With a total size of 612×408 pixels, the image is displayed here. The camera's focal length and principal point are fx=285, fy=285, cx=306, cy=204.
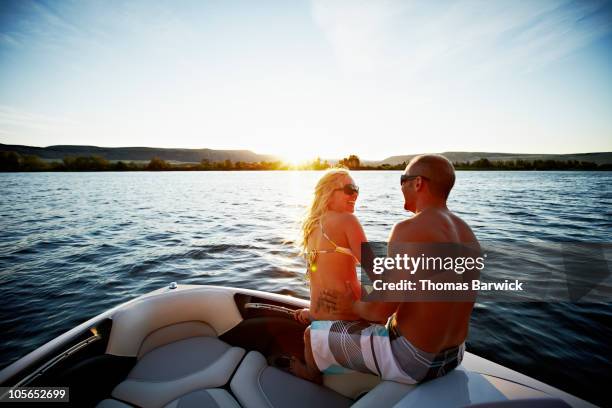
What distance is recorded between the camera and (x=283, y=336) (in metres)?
3.47

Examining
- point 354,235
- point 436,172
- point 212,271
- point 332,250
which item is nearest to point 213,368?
point 332,250

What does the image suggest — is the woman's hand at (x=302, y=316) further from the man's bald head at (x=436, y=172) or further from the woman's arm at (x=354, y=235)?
the man's bald head at (x=436, y=172)

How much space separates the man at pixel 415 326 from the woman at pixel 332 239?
264 mm

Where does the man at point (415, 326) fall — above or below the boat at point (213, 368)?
above

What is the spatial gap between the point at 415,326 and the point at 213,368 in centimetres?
217

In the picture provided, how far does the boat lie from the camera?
191 centimetres

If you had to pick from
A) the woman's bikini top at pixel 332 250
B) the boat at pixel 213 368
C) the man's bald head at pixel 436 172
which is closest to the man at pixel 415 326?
the man's bald head at pixel 436 172

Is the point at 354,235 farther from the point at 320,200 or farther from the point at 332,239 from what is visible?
the point at 320,200

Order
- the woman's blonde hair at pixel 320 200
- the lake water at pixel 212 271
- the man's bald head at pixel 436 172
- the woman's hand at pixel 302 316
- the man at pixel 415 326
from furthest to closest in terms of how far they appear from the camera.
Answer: the lake water at pixel 212 271 → the woman's hand at pixel 302 316 → the woman's blonde hair at pixel 320 200 → the man's bald head at pixel 436 172 → the man at pixel 415 326

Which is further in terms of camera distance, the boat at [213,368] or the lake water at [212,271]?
the lake water at [212,271]

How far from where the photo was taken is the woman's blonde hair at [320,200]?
8.93 ft

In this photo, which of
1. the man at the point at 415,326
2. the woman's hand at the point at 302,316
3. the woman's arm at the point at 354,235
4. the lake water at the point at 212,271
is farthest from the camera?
the lake water at the point at 212,271

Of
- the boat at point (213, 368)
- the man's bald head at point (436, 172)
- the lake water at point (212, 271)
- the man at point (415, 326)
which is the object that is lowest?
the lake water at point (212, 271)

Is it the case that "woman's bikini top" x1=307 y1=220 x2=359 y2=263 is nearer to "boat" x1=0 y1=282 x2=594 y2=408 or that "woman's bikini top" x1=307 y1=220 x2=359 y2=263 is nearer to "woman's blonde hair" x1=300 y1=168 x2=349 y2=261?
"woman's blonde hair" x1=300 y1=168 x2=349 y2=261
